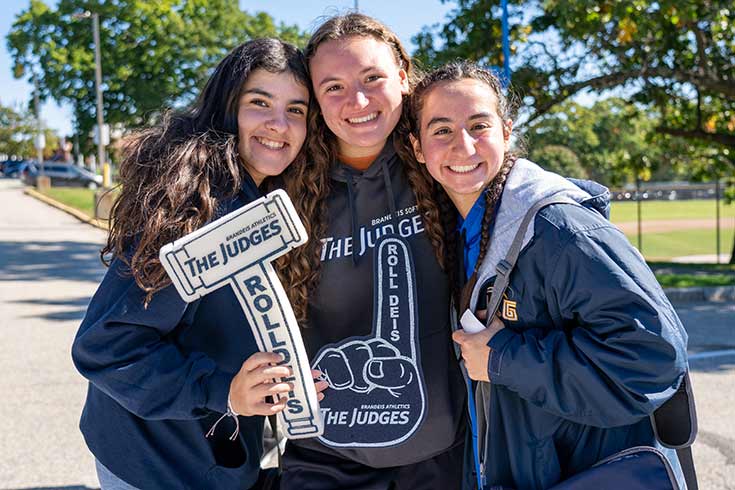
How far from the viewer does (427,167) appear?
2092 mm

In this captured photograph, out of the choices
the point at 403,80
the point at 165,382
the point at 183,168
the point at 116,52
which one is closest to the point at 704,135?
the point at 403,80

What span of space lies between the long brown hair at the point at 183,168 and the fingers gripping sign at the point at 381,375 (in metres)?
0.50

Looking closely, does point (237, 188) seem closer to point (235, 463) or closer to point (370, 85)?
point (370, 85)

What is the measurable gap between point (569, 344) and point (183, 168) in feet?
3.40

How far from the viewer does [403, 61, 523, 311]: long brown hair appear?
6.46 ft

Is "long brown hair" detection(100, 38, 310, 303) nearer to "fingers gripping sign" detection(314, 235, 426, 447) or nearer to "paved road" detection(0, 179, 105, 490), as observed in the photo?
"fingers gripping sign" detection(314, 235, 426, 447)

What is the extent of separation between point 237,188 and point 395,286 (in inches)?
20.2

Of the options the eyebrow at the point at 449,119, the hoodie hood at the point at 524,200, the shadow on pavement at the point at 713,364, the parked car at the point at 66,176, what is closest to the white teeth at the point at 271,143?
the eyebrow at the point at 449,119

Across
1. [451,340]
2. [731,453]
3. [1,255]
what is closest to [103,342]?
[451,340]

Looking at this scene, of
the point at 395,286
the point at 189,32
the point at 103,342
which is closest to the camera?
the point at 103,342

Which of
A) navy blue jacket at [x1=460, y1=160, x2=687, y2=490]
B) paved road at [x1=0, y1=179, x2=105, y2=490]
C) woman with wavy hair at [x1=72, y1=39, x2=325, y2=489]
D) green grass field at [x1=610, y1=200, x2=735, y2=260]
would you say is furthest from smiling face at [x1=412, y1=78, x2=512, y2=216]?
green grass field at [x1=610, y1=200, x2=735, y2=260]

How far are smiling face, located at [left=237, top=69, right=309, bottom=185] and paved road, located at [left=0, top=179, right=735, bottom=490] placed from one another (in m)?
2.95

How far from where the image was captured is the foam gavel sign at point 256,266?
1647 millimetres

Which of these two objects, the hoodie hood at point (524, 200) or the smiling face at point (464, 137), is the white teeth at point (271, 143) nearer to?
the smiling face at point (464, 137)
